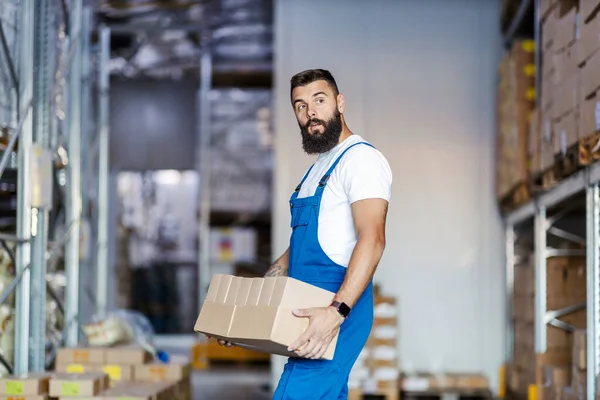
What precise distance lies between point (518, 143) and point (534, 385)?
1845 millimetres

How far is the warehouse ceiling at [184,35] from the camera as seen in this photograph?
40.9 feet

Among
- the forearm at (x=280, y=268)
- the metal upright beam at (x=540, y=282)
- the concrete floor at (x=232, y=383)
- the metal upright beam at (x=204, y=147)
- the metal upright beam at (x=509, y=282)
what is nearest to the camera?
the forearm at (x=280, y=268)

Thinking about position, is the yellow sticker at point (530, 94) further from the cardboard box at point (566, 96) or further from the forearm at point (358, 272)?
the forearm at point (358, 272)

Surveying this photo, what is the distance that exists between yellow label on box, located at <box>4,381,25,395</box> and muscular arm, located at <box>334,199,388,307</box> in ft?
8.43

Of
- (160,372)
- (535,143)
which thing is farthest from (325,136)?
(535,143)

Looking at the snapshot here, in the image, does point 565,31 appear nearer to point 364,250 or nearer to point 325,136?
point 325,136

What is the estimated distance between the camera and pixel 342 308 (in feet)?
10.1

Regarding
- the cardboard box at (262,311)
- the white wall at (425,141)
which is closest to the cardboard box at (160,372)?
the white wall at (425,141)

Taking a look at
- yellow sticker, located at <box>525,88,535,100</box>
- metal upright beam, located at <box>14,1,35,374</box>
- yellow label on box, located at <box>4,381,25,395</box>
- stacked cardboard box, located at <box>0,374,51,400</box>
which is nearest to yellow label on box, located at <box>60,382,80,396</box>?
stacked cardboard box, located at <box>0,374,51,400</box>

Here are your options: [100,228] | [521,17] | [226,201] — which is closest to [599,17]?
[521,17]

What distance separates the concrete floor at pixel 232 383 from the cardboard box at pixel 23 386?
443 centimetres

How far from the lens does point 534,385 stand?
707cm

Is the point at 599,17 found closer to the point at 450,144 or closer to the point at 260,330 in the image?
the point at 260,330

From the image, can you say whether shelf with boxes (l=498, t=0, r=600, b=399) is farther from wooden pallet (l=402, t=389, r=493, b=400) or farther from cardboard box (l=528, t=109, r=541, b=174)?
wooden pallet (l=402, t=389, r=493, b=400)
